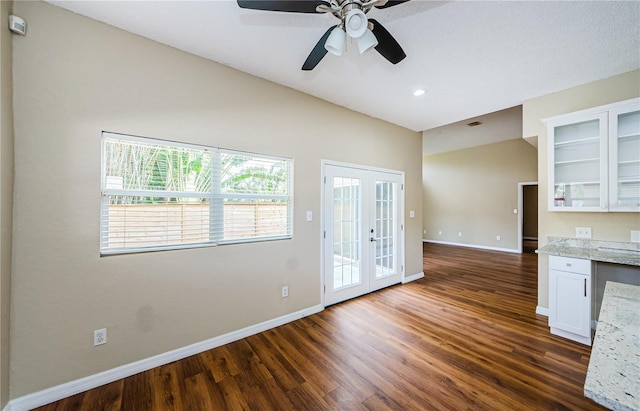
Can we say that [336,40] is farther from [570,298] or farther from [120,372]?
[570,298]

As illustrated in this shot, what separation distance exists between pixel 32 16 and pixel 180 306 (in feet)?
7.89

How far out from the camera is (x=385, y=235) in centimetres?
411

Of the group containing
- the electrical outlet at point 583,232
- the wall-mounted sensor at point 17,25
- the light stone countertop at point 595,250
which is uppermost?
the wall-mounted sensor at point 17,25

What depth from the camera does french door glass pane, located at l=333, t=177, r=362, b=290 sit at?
11.3 feet

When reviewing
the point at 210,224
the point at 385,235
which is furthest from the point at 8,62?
the point at 385,235

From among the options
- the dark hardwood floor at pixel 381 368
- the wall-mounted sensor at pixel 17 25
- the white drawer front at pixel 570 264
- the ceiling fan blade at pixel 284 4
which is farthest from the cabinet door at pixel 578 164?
the wall-mounted sensor at pixel 17 25

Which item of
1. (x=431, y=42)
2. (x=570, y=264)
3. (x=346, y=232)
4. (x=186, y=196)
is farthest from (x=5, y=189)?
(x=570, y=264)

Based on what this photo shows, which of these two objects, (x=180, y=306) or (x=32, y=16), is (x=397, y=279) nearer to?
(x=180, y=306)

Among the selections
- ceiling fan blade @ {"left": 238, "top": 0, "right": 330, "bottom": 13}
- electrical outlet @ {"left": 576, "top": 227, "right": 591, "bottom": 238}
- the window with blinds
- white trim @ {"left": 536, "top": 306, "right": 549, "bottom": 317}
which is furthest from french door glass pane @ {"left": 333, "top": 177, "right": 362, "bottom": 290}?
electrical outlet @ {"left": 576, "top": 227, "right": 591, "bottom": 238}

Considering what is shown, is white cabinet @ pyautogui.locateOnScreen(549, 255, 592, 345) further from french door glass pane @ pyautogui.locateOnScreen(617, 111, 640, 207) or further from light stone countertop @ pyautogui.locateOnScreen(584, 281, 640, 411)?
light stone countertop @ pyautogui.locateOnScreen(584, 281, 640, 411)

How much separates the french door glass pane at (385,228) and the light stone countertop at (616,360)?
2.86m

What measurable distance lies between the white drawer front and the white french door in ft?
6.61

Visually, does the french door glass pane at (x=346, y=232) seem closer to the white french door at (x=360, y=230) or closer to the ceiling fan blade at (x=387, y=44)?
the white french door at (x=360, y=230)

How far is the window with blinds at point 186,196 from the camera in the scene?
6.59 feet
